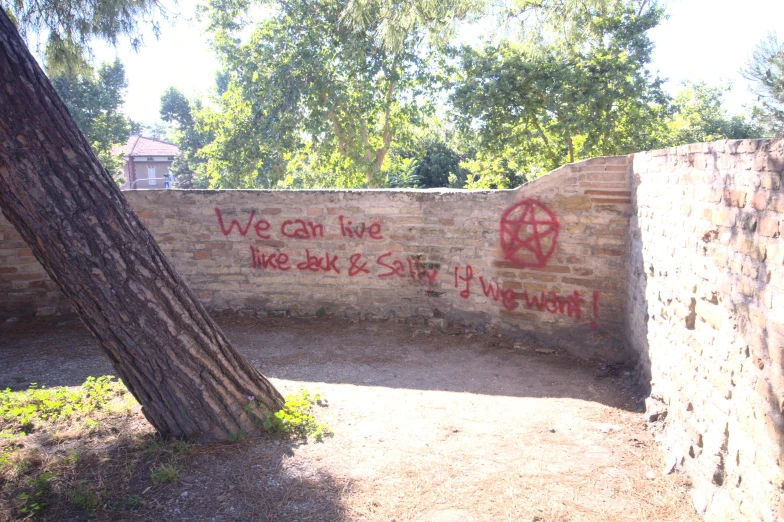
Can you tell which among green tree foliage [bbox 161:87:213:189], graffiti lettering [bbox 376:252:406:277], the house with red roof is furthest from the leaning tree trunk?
the house with red roof

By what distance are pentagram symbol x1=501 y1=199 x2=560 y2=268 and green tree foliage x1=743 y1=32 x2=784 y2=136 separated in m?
7.68

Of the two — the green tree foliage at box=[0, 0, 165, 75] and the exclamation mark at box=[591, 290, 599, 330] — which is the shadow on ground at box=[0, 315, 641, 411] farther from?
the green tree foliage at box=[0, 0, 165, 75]

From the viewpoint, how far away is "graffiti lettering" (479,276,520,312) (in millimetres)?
5660

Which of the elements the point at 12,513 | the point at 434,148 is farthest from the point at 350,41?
the point at 12,513

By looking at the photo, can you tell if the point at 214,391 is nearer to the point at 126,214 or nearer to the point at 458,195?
the point at 126,214

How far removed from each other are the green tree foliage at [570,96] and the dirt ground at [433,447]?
718cm

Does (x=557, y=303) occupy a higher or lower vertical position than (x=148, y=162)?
lower

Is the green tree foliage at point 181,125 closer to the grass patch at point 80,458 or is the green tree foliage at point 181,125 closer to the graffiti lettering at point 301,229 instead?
the graffiti lettering at point 301,229

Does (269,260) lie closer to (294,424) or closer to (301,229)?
(301,229)

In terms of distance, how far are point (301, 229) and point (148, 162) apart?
43.1 meters

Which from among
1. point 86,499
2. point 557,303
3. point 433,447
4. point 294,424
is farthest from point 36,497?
point 557,303

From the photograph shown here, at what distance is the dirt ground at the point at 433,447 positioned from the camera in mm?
2803

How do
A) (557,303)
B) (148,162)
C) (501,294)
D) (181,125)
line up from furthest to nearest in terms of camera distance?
(181,125) < (148,162) < (501,294) < (557,303)

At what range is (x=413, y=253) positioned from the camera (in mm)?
6129
